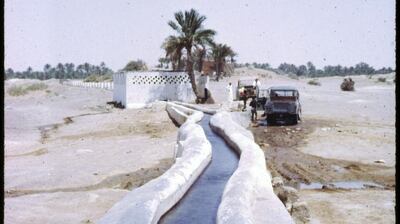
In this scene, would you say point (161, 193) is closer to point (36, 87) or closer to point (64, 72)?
point (36, 87)

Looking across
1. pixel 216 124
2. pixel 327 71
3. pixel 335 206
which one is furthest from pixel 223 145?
pixel 327 71

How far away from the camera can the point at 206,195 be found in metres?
8.20

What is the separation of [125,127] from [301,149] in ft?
31.9

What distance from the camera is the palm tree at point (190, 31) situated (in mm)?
31516

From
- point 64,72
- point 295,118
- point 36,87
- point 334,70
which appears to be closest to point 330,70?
point 334,70

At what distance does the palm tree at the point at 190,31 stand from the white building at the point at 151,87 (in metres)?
0.81

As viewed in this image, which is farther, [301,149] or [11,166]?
[301,149]

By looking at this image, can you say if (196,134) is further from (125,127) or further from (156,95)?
(156,95)

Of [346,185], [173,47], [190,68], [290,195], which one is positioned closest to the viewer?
[290,195]

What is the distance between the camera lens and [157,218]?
6492mm

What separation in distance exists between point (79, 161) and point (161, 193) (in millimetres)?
7819

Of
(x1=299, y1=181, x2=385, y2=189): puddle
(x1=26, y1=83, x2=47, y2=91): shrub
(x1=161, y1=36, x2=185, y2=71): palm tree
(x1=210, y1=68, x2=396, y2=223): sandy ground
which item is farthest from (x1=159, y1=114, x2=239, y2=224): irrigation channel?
(x1=26, y1=83, x2=47, y2=91): shrub

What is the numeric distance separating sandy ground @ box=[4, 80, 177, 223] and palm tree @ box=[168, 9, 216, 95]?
17.2ft

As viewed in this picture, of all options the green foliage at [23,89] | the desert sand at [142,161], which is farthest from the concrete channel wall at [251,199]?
the green foliage at [23,89]
